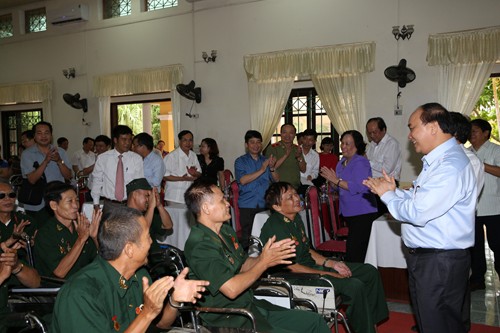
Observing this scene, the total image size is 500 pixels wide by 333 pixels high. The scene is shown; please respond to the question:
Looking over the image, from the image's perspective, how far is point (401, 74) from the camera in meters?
6.47

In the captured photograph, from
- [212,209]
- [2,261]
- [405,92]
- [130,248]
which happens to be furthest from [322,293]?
[405,92]

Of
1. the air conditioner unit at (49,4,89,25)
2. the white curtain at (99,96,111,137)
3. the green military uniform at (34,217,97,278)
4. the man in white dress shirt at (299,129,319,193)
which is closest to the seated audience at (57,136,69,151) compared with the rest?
the white curtain at (99,96,111,137)

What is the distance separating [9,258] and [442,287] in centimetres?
217

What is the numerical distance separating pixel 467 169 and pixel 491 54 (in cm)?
450

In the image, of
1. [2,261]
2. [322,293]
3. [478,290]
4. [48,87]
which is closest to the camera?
[2,261]

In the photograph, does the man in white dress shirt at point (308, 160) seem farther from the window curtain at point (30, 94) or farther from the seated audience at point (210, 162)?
the window curtain at point (30, 94)

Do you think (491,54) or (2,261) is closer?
(2,261)

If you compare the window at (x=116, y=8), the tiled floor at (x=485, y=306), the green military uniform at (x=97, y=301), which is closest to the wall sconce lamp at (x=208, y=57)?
the window at (x=116, y=8)

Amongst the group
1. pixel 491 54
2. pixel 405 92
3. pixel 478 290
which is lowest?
pixel 478 290

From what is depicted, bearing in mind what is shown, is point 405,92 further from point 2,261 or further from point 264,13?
point 2,261

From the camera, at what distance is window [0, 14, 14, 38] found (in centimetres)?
1054

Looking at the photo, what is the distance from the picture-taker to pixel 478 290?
4.18 meters

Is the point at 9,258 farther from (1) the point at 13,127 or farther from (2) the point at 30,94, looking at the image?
(1) the point at 13,127

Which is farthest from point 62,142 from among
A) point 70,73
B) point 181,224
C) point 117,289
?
point 117,289
